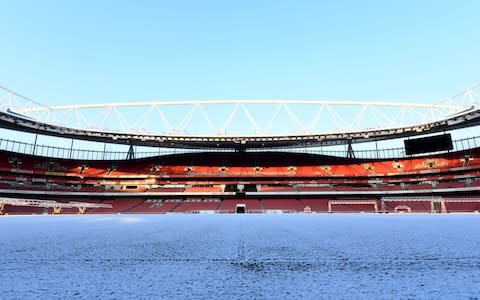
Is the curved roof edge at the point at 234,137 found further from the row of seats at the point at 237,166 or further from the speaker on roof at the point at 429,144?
the row of seats at the point at 237,166

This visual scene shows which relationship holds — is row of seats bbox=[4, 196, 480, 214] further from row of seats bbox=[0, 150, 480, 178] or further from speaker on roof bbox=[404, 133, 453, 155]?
speaker on roof bbox=[404, 133, 453, 155]

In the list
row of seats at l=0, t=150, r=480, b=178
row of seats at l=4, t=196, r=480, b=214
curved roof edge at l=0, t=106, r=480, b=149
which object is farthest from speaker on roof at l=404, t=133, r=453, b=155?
row of seats at l=4, t=196, r=480, b=214

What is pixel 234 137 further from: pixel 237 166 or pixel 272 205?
pixel 272 205

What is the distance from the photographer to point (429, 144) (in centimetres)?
5081

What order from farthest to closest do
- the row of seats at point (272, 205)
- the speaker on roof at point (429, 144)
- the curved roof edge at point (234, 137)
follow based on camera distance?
the speaker on roof at point (429, 144) < the row of seats at point (272, 205) < the curved roof edge at point (234, 137)

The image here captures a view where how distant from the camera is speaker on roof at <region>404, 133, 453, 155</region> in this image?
4962cm

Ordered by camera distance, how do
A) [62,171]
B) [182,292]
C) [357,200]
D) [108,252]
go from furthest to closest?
[62,171], [357,200], [108,252], [182,292]

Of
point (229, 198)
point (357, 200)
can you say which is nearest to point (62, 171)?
point (229, 198)

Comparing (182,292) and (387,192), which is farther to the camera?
(387,192)

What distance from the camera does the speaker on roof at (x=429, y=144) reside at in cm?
4962

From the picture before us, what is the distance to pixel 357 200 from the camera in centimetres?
4928

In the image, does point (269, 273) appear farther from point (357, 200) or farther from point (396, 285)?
point (357, 200)

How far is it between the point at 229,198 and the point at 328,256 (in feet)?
157

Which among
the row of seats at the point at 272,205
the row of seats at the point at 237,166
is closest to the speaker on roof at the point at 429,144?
the row of seats at the point at 237,166
